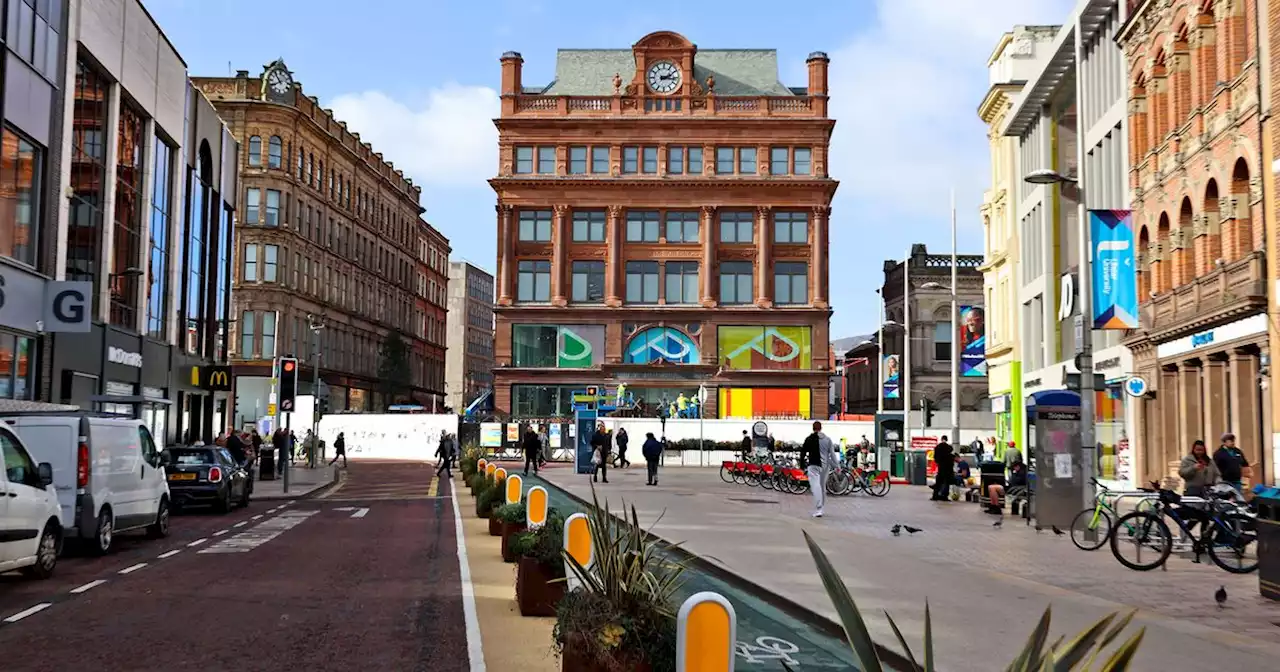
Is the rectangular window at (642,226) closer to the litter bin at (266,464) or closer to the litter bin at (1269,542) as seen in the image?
the litter bin at (266,464)

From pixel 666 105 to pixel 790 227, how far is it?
1173 centimetres

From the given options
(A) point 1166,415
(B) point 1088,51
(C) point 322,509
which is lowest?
(C) point 322,509

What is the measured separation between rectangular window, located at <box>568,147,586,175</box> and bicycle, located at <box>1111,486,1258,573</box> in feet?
230

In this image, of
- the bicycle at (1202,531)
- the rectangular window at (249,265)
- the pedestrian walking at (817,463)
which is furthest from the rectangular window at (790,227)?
the bicycle at (1202,531)

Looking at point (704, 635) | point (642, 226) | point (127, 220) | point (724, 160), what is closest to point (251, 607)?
point (704, 635)

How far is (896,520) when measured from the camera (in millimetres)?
24984

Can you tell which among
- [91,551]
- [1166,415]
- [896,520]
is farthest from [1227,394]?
[91,551]

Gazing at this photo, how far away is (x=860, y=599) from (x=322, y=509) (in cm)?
1972

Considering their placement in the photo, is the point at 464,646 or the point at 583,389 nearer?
the point at 464,646

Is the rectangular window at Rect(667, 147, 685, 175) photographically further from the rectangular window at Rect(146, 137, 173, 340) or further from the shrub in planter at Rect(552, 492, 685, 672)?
the shrub in planter at Rect(552, 492, 685, 672)

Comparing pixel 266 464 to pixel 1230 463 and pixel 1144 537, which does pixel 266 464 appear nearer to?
pixel 1230 463

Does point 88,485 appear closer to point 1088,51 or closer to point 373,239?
point 1088,51

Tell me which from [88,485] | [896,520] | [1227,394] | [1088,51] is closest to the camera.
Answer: [88,485]

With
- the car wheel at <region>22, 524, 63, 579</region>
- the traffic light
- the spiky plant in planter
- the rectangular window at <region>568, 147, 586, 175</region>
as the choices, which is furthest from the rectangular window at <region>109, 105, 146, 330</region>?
the rectangular window at <region>568, 147, 586, 175</region>
